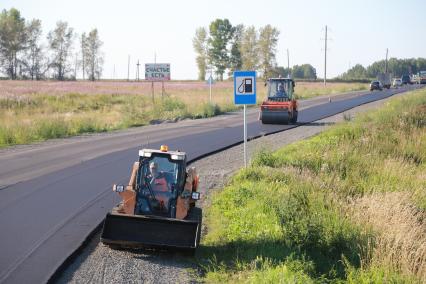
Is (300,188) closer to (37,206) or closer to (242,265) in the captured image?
(242,265)

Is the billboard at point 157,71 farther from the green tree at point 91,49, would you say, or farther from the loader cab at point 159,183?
the green tree at point 91,49

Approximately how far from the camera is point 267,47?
387 feet

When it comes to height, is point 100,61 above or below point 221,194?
above

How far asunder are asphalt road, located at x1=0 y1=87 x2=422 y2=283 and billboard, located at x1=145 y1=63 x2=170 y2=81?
14763 millimetres

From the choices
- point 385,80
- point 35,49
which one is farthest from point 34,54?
point 385,80

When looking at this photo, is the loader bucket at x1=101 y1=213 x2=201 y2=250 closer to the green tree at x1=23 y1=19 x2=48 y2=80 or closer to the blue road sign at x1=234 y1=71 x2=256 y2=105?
the blue road sign at x1=234 y1=71 x2=256 y2=105

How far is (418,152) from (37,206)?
50.4 feet

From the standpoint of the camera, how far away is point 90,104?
4656 cm

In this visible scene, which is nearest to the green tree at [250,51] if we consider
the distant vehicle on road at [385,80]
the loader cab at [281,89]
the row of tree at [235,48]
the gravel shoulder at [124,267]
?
the row of tree at [235,48]

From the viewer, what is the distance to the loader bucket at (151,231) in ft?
28.9

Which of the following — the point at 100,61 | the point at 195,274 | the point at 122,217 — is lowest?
the point at 195,274

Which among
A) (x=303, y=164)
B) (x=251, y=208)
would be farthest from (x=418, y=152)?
(x=251, y=208)

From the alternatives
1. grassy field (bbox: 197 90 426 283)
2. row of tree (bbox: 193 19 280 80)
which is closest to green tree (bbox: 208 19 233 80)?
row of tree (bbox: 193 19 280 80)

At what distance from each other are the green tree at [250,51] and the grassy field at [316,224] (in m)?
A: 102
